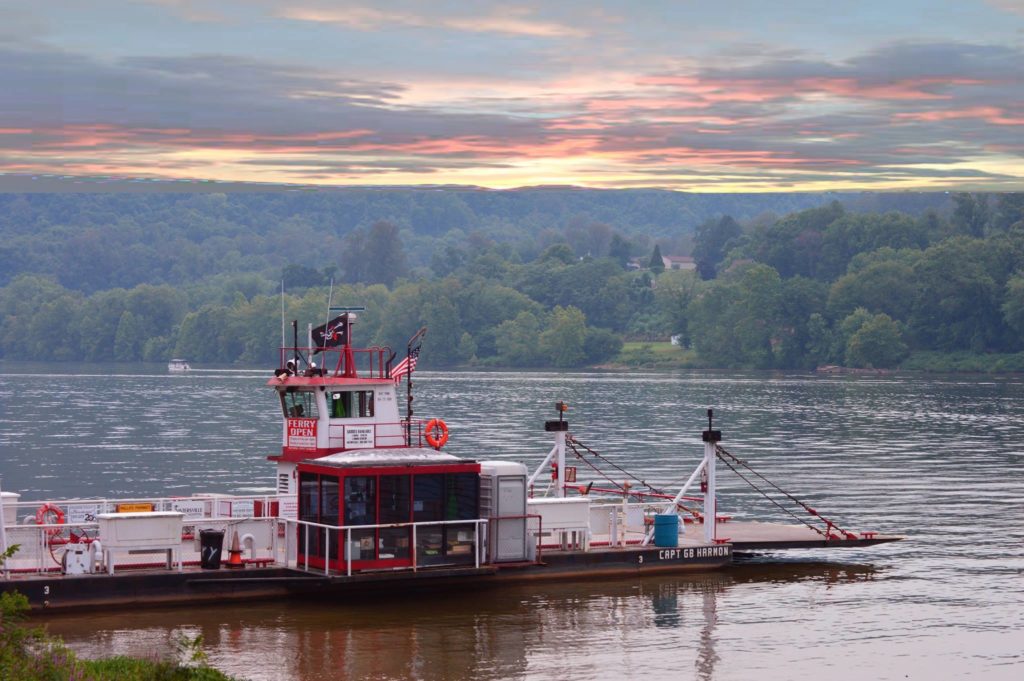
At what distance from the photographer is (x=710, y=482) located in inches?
1442

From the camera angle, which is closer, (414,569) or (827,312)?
(414,569)

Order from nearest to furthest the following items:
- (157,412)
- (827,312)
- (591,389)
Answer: (157,412) < (591,389) < (827,312)

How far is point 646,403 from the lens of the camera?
126188mm

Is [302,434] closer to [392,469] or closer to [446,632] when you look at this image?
[392,469]

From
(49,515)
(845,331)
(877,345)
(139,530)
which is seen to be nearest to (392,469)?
(139,530)

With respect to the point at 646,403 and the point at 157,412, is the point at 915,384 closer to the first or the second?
the point at 646,403

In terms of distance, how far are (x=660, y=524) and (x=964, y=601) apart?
7.13m

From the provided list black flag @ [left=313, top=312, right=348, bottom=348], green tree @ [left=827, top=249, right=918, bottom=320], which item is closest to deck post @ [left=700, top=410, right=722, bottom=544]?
black flag @ [left=313, top=312, right=348, bottom=348]

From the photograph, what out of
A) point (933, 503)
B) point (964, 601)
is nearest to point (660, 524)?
point (964, 601)

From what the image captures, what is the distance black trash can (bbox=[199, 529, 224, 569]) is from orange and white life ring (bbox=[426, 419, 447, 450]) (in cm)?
567

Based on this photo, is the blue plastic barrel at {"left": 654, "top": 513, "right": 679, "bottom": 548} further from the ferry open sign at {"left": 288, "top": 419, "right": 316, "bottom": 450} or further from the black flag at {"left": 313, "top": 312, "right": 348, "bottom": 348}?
the black flag at {"left": 313, "top": 312, "right": 348, "bottom": 348}

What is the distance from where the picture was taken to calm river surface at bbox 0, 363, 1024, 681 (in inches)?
1140

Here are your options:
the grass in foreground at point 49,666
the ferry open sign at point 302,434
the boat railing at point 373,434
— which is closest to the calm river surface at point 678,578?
the boat railing at point 373,434

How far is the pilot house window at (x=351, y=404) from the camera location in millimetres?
35312
